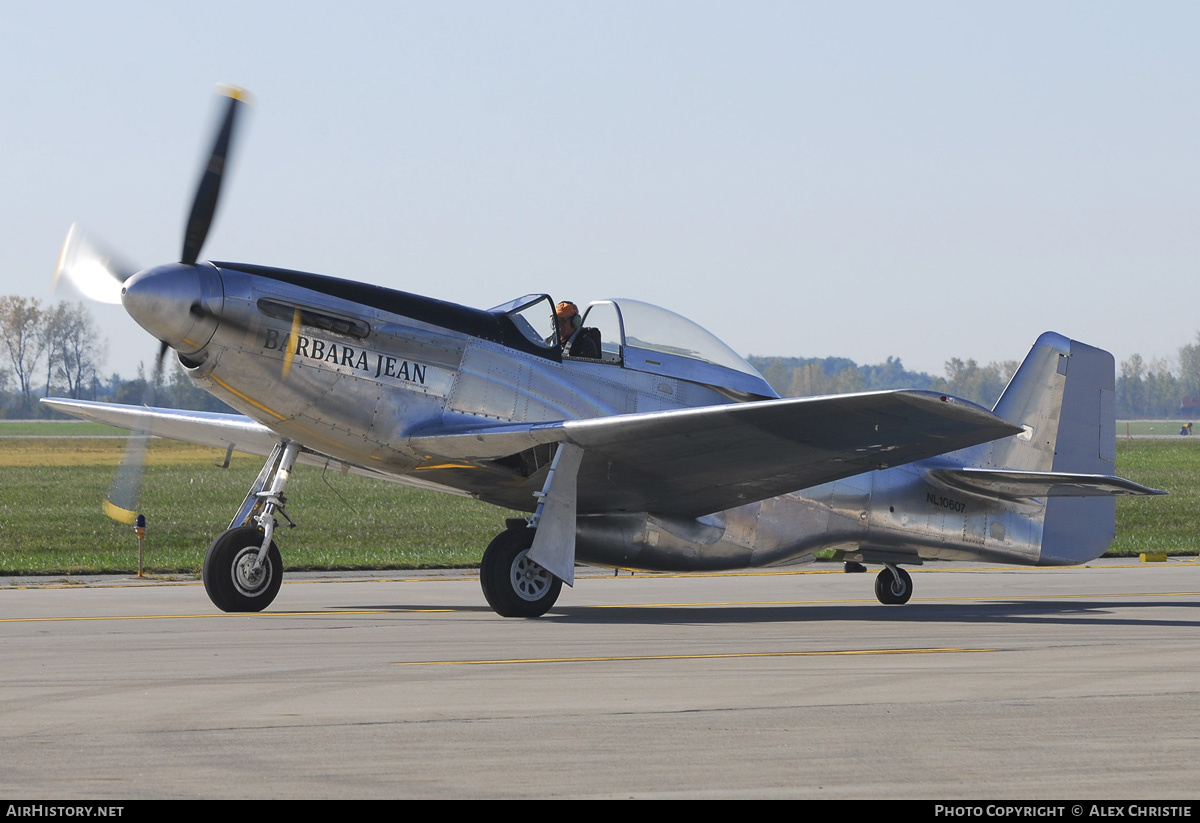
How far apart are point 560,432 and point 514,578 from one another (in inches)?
54.7

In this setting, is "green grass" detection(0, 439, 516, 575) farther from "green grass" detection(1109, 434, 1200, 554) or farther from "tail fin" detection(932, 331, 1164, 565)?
"green grass" detection(1109, 434, 1200, 554)

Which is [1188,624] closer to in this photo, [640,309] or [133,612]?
[640,309]

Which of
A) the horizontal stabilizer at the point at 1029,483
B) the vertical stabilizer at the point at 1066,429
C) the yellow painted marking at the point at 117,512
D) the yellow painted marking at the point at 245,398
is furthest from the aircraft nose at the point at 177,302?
the vertical stabilizer at the point at 1066,429

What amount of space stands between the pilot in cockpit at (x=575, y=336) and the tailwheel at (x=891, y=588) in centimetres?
432

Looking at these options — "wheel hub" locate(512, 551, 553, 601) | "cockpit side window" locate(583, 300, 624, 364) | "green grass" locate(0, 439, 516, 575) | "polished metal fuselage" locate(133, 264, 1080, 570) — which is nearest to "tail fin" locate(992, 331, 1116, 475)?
"polished metal fuselage" locate(133, 264, 1080, 570)

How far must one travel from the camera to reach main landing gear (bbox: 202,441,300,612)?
11984mm

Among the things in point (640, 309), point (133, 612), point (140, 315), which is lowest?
point (133, 612)

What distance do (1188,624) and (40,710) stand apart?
383 inches

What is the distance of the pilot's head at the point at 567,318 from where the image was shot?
41.9 ft

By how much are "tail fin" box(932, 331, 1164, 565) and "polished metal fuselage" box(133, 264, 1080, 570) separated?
95cm

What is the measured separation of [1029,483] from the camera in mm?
13578
